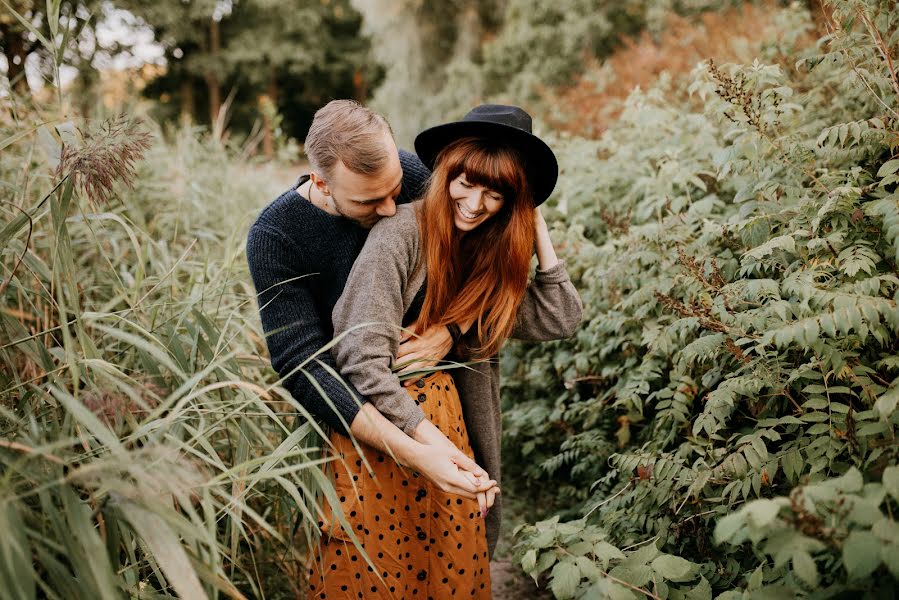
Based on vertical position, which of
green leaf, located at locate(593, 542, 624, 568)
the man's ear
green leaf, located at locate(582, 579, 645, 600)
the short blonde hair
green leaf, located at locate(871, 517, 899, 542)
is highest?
the short blonde hair

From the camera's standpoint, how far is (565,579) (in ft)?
4.96

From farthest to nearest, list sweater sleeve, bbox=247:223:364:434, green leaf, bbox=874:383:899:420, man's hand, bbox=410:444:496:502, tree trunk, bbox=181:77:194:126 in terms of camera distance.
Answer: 1. tree trunk, bbox=181:77:194:126
2. sweater sleeve, bbox=247:223:364:434
3. man's hand, bbox=410:444:496:502
4. green leaf, bbox=874:383:899:420

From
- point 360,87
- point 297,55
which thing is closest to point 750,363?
point 297,55

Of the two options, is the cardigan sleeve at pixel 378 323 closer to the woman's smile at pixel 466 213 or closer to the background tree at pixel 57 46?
the woman's smile at pixel 466 213

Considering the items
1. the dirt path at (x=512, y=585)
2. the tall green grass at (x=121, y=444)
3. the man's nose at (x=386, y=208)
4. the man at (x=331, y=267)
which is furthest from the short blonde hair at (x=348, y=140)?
the dirt path at (x=512, y=585)

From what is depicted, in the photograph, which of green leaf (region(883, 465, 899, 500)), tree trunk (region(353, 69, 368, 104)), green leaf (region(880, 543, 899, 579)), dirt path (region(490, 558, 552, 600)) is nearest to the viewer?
green leaf (region(880, 543, 899, 579))

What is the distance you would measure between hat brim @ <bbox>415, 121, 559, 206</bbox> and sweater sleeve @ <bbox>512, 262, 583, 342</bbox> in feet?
0.84

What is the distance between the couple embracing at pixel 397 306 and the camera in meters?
1.76

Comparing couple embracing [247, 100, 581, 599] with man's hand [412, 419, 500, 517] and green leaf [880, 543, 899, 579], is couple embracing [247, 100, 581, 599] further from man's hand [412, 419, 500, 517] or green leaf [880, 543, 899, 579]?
green leaf [880, 543, 899, 579]

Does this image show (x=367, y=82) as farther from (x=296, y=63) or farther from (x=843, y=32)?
(x=843, y=32)

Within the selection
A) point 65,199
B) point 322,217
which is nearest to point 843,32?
point 322,217

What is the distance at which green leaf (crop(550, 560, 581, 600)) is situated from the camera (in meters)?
1.48

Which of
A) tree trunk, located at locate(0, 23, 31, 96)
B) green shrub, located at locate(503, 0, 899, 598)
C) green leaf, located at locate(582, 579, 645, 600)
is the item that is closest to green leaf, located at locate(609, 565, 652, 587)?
green shrub, located at locate(503, 0, 899, 598)

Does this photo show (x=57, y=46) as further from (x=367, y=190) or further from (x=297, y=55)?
(x=297, y=55)
